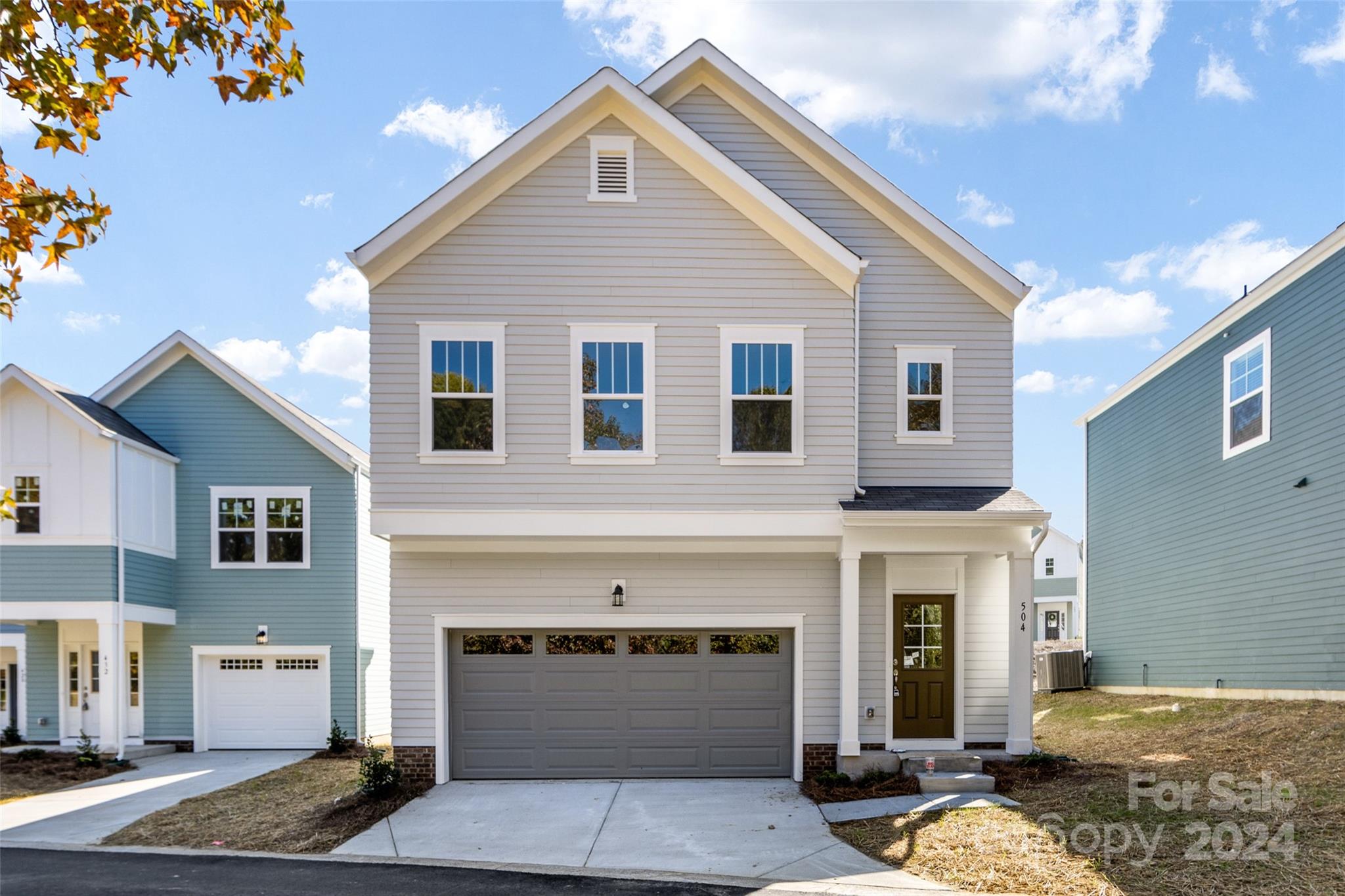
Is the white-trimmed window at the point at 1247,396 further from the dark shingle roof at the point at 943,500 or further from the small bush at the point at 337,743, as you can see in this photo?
the small bush at the point at 337,743

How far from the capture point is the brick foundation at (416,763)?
11992mm

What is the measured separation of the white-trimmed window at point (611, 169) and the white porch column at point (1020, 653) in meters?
7.00

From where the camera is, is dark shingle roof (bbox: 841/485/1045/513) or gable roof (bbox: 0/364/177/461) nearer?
dark shingle roof (bbox: 841/485/1045/513)

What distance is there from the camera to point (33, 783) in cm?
1411

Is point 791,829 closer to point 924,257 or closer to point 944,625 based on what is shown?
point 944,625

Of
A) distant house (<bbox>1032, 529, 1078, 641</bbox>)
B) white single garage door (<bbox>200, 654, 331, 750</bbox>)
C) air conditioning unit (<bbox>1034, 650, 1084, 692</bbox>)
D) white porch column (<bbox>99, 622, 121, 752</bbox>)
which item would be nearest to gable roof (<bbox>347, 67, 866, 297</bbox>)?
white porch column (<bbox>99, 622, 121, 752</bbox>)

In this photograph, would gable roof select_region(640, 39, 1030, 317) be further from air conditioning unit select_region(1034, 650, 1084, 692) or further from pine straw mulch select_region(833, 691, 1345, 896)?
air conditioning unit select_region(1034, 650, 1084, 692)

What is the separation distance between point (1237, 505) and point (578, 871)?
42.1 ft

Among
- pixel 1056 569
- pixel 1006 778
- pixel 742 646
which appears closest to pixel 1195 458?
pixel 1006 778

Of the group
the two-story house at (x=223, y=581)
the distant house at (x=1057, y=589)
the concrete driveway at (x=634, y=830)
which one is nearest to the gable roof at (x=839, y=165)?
the concrete driveway at (x=634, y=830)

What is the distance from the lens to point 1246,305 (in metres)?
15.2

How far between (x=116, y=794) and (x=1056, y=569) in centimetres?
3943

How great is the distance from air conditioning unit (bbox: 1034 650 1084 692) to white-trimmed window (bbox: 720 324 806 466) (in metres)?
13.0

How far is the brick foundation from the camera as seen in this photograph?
11992 mm
